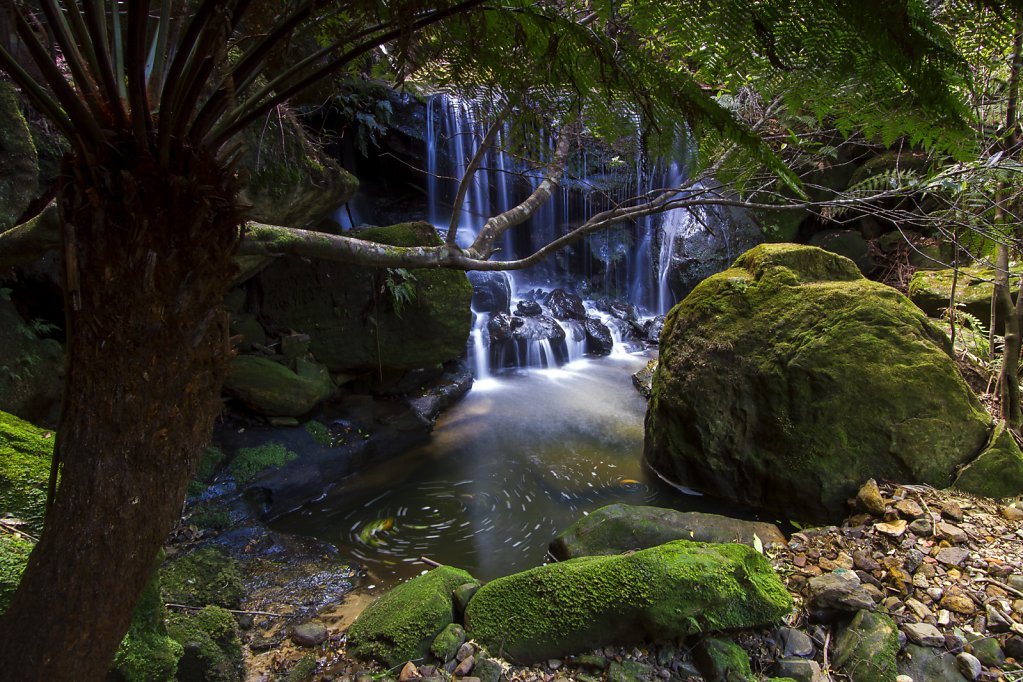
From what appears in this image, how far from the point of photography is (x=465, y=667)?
219 cm

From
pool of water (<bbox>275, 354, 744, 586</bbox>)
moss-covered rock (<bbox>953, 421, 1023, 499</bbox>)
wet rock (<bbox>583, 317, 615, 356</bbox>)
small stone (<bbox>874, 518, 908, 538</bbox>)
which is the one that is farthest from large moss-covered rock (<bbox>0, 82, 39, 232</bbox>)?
wet rock (<bbox>583, 317, 615, 356</bbox>)

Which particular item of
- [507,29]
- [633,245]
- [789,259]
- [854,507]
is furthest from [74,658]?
[633,245]

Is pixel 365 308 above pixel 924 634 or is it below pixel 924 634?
above

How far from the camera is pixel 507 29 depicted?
1.41 meters

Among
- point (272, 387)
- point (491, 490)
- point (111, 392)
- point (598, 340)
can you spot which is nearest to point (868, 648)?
point (111, 392)

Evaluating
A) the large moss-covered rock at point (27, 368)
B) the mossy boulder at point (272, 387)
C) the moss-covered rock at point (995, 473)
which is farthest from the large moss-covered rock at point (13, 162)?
the moss-covered rock at point (995, 473)

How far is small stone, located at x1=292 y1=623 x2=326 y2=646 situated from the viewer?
2.50 meters

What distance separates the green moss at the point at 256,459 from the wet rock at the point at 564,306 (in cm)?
624

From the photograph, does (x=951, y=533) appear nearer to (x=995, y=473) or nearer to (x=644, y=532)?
(x=995, y=473)

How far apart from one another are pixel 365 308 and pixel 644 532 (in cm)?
425

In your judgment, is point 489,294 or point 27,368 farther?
point 489,294

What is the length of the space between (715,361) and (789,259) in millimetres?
1224

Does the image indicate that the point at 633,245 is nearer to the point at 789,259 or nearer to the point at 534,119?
the point at 789,259

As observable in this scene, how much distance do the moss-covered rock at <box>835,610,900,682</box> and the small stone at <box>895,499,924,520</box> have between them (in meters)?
1.15
